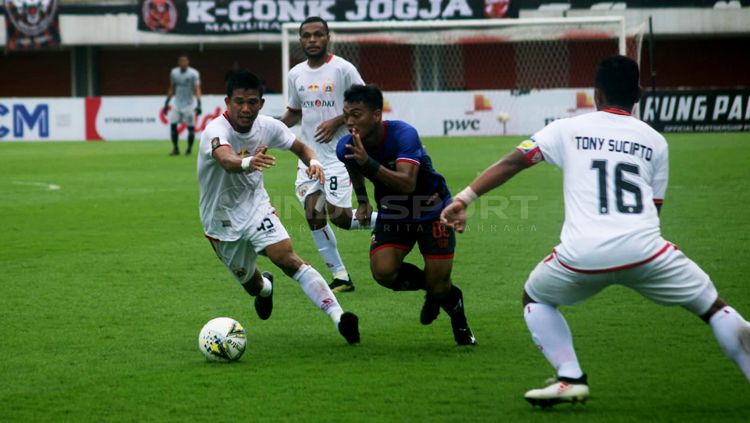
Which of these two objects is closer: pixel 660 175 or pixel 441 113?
pixel 660 175

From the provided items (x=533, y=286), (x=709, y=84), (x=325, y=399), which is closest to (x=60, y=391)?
(x=325, y=399)

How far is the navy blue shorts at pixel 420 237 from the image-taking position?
7.43 m

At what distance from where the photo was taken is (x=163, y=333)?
309 inches

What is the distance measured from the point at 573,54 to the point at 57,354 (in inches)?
1124

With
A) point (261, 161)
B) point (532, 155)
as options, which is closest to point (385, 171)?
point (261, 161)

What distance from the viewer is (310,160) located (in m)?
7.69

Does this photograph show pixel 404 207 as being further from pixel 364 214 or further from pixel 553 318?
pixel 553 318

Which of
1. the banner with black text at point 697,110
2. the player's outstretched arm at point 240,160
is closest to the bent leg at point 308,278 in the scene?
the player's outstretched arm at point 240,160

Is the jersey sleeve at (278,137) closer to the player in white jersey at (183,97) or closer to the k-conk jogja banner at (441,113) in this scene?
the k-conk jogja banner at (441,113)

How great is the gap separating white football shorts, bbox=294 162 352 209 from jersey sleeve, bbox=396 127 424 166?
115 inches

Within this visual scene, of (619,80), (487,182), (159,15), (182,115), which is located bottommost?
(182,115)

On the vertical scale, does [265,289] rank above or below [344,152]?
below

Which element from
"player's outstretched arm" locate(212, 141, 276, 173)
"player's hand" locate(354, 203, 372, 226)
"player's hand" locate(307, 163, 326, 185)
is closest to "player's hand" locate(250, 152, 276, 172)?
"player's outstretched arm" locate(212, 141, 276, 173)

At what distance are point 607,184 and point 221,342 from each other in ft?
8.94
